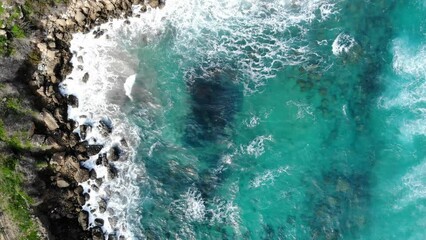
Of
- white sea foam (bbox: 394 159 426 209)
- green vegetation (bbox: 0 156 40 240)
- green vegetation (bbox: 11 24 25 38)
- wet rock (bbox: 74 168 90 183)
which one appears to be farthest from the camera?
white sea foam (bbox: 394 159 426 209)

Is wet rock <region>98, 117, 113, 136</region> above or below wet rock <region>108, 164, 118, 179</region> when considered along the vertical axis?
above

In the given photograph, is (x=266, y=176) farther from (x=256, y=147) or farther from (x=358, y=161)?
(x=358, y=161)

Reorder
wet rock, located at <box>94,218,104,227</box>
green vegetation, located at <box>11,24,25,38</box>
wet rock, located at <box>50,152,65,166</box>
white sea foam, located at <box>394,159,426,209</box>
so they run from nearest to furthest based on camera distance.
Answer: green vegetation, located at <box>11,24,25,38</box>
wet rock, located at <box>50,152,65,166</box>
wet rock, located at <box>94,218,104,227</box>
white sea foam, located at <box>394,159,426,209</box>

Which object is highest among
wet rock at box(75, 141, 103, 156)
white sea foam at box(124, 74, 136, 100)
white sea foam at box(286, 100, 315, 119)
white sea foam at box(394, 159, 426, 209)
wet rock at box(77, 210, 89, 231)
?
white sea foam at box(394, 159, 426, 209)

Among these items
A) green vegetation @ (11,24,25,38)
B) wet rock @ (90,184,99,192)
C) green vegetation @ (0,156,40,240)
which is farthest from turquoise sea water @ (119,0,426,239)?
green vegetation @ (0,156,40,240)

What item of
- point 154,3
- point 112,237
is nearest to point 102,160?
point 112,237

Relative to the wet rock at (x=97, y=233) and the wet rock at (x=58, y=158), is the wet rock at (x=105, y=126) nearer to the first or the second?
the wet rock at (x=58, y=158)

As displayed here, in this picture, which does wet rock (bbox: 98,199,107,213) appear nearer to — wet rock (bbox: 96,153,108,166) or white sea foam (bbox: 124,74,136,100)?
wet rock (bbox: 96,153,108,166)

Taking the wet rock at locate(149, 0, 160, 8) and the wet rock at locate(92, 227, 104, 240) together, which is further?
the wet rock at locate(92, 227, 104, 240)

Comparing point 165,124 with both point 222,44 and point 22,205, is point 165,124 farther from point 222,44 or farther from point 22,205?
point 22,205
